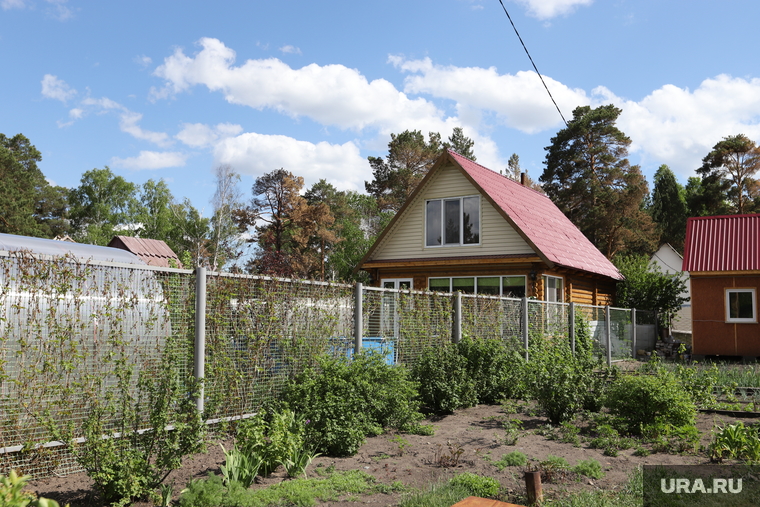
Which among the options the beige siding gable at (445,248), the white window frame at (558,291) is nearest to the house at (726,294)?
the white window frame at (558,291)

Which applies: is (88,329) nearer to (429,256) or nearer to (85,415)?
(85,415)

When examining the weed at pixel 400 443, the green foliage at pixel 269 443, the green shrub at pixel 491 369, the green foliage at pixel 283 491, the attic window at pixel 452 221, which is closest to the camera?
the green foliage at pixel 283 491

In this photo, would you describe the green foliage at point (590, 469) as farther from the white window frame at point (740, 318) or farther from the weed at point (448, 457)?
the white window frame at point (740, 318)

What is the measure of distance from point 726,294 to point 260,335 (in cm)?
1735

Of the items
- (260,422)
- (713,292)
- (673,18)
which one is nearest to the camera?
(260,422)

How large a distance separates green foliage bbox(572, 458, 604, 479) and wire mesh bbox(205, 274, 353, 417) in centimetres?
325

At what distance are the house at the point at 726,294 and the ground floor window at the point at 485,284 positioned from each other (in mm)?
5953

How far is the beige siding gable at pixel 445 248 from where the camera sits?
1814 centimetres

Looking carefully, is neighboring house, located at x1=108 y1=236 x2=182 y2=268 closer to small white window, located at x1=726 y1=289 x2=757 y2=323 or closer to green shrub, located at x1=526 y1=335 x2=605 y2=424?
green shrub, located at x1=526 y1=335 x2=605 y2=424

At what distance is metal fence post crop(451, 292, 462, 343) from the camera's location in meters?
10.8

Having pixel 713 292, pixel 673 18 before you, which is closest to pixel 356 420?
pixel 673 18

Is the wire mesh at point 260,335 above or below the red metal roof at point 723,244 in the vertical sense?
below

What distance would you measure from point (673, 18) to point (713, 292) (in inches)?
423

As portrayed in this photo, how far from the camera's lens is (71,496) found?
478 centimetres
